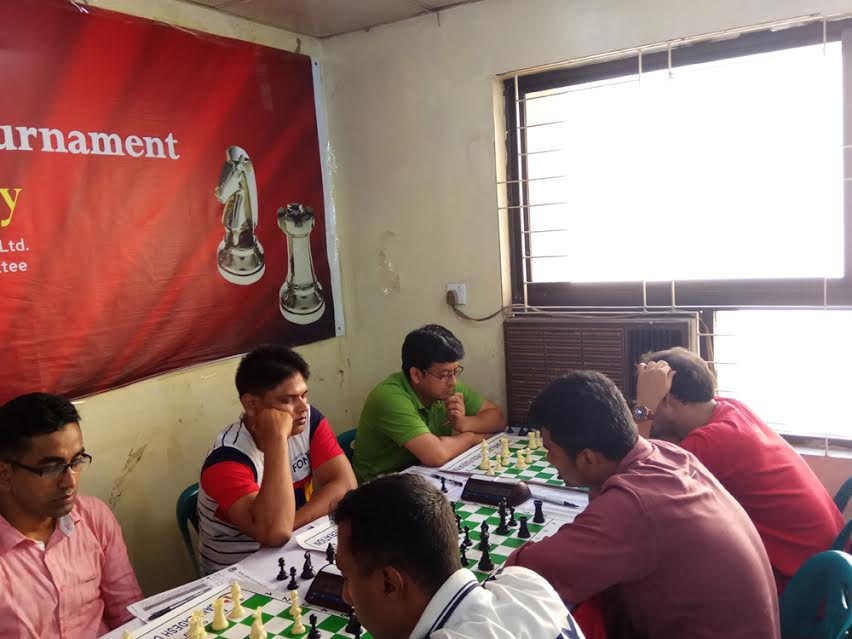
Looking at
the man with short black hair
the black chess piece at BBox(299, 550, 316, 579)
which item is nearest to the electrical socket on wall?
the black chess piece at BBox(299, 550, 316, 579)

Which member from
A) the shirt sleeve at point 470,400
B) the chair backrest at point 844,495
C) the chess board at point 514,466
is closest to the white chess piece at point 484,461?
the chess board at point 514,466

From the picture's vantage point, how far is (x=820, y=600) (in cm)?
167

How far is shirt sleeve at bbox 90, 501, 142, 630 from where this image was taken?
1929mm

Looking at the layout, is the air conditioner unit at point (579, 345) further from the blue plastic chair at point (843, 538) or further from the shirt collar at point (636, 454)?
the shirt collar at point (636, 454)

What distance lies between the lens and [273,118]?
3285 millimetres

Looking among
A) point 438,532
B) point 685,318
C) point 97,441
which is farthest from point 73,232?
point 685,318

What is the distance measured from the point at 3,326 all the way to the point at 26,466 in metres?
0.76

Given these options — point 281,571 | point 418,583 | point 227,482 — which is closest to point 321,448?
point 227,482

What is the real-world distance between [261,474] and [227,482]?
0.14m

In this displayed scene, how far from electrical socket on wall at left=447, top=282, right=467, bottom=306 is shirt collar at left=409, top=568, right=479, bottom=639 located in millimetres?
2310

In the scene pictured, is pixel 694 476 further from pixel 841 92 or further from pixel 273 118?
pixel 273 118

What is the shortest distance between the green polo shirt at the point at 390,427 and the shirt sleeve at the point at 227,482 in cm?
75

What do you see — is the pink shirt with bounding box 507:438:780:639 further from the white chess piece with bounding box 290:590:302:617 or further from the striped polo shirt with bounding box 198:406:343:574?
the striped polo shirt with bounding box 198:406:343:574

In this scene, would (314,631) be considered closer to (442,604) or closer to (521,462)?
(442,604)
